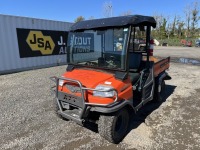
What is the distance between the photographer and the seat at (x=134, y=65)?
3.97m

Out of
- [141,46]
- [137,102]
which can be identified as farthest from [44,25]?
[137,102]

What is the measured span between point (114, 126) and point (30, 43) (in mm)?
8970

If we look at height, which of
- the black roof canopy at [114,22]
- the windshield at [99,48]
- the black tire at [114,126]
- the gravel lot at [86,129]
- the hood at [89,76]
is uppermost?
the black roof canopy at [114,22]

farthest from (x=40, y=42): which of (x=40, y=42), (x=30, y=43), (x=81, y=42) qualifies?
(x=81, y=42)

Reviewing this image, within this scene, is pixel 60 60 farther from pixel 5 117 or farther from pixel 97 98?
pixel 97 98

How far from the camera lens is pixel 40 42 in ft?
36.3

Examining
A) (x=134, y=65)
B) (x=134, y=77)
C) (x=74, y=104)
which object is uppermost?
(x=134, y=65)

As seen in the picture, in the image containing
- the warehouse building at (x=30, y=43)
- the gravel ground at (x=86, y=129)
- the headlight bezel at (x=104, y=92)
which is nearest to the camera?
the headlight bezel at (x=104, y=92)

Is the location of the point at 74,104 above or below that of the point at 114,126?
above

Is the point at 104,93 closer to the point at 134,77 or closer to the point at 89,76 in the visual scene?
the point at 89,76

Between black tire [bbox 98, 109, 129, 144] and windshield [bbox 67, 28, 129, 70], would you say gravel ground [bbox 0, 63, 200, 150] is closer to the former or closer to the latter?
black tire [bbox 98, 109, 129, 144]

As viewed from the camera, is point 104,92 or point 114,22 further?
point 114,22

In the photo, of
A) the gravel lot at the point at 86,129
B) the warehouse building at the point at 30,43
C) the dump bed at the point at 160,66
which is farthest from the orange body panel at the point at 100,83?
the warehouse building at the point at 30,43

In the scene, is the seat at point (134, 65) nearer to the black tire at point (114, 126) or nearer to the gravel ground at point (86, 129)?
the black tire at point (114, 126)
